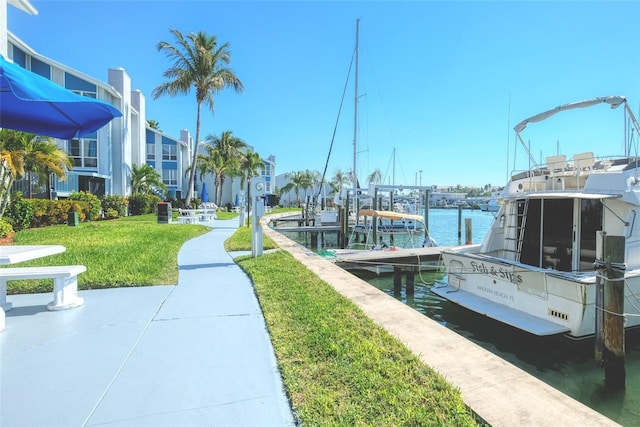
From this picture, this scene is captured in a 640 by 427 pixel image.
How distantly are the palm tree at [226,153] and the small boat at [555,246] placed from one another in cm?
3646

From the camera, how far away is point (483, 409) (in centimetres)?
267

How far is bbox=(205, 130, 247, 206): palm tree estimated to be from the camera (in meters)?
42.0

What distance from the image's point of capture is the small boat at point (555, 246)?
610 centimetres

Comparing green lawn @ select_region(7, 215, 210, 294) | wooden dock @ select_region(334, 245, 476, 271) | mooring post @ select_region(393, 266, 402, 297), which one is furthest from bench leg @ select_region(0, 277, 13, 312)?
mooring post @ select_region(393, 266, 402, 297)

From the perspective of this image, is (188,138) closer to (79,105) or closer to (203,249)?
(203,249)

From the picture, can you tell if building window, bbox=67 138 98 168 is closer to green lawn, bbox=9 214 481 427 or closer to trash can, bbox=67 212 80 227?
trash can, bbox=67 212 80 227

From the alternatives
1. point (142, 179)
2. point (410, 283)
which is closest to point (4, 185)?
point (410, 283)

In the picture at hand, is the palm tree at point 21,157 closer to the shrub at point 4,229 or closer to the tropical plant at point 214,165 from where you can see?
the shrub at point 4,229

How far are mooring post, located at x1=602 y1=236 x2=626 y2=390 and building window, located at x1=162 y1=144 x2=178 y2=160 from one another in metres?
41.2

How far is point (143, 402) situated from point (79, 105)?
3.28m

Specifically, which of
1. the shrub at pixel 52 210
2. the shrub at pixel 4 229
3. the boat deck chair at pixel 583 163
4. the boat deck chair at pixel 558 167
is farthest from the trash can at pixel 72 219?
the boat deck chair at pixel 583 163

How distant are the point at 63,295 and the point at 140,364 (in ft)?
8.15

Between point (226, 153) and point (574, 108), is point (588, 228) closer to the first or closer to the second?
point (574, 108)

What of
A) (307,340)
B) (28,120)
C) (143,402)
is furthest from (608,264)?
(28,120)
